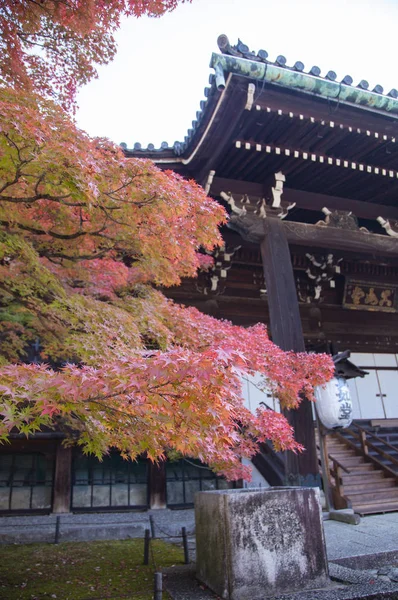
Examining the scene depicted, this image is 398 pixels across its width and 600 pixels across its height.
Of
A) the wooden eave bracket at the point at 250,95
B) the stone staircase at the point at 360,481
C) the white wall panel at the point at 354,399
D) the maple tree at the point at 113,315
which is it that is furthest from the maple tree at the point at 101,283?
the white wall panel at the point at 354,399

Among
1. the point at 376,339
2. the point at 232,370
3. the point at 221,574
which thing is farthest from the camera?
the point at 376,339

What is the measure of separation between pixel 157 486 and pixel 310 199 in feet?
23.3

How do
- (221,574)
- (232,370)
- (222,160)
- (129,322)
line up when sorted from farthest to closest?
(222,160) < (129,322) < (221,574) < (232,370)

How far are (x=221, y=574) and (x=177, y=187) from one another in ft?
11.0

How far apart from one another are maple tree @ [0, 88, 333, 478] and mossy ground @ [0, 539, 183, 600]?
4.38 ft

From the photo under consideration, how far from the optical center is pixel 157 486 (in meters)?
9.05

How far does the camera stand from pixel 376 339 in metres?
12.4

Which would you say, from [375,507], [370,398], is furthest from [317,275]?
[375,507]

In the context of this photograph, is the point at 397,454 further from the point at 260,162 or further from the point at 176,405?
the point at 176,405

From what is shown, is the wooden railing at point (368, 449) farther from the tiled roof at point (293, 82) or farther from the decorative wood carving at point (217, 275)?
the tiled roof at point (293, 82)

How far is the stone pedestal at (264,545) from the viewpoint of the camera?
3121 millimetres

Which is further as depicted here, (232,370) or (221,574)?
(221,574)

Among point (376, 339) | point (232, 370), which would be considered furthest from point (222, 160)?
point (376, 339)

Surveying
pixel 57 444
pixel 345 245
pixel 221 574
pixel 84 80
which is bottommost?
pixel 221 574
